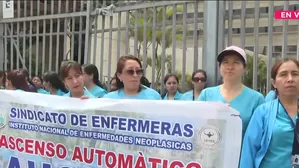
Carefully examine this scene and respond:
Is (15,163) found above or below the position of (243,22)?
below

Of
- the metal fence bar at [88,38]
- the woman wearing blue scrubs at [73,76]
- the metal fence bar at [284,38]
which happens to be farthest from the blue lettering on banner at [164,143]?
the metal fence bar at [88,38]

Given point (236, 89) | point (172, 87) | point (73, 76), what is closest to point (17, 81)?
point (73, 76)

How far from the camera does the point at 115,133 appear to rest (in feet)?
8.41

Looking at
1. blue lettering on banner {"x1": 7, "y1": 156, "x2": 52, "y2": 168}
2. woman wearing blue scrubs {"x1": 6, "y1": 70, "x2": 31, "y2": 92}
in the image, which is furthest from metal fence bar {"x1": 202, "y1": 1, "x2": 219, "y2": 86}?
blue lettering on banner {"x1": 7, "y1": 156, "x2": 52, "y2": 168}

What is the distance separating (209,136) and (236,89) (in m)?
0.49

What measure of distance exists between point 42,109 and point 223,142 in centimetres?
131

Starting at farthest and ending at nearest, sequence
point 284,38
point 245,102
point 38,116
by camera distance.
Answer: point 284,38 → point 38,116 → point 245,102

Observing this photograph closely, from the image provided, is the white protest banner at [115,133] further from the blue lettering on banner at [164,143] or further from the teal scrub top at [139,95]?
the teal scrub top at [139,95]

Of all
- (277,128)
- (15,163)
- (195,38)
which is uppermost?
(195,38)

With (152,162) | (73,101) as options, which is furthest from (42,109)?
(152,162)

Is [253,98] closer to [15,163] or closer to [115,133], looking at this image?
[115,133]

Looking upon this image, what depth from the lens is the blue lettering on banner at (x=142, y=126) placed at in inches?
92.3

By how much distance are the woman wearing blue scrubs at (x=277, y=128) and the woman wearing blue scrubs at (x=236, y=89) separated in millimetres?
297

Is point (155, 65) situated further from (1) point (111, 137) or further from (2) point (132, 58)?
(1) point (111, 137)
